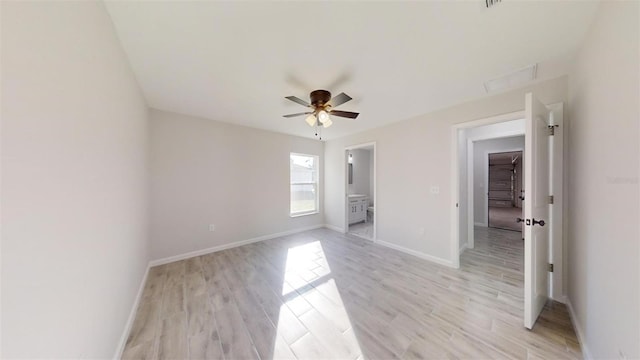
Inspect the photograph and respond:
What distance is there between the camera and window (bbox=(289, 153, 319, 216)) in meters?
4.80

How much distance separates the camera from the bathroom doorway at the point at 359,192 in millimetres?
4797

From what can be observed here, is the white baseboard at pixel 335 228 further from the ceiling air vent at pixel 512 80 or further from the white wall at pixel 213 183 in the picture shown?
the ceiling air vent at pixel 512 80

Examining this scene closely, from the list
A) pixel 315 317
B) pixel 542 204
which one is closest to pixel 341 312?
pixel 315 317

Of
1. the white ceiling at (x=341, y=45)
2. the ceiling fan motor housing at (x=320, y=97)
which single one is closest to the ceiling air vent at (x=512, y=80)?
the white ceiling at (x=341, y=45)

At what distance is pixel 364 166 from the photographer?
6.79m

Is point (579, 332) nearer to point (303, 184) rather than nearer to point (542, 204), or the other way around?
point (542, 204)

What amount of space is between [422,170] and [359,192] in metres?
3.41

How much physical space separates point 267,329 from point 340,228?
10.7 feet

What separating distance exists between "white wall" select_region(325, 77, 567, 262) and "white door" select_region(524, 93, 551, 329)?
62 centimetres

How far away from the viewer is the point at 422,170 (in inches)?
128

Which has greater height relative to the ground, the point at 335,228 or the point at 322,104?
the point at 322,104

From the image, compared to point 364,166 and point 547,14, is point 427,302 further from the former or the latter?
point 364,166

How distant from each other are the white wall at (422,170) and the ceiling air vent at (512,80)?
0.17 meters

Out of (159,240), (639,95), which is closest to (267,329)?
(159,240)
